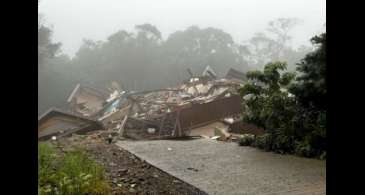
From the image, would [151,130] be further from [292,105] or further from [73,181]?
[73,181]

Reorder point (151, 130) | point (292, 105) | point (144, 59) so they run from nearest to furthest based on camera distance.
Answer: point (292, 105), point (151, 130), point (144, 59)

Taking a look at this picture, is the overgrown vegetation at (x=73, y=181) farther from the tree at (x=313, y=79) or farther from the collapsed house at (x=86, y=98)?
the collapsed house at (x=86, y=98)

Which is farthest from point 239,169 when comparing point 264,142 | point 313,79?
point 313,79

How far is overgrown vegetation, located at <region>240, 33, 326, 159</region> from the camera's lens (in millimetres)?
8039

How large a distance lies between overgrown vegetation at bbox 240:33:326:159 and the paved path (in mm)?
398

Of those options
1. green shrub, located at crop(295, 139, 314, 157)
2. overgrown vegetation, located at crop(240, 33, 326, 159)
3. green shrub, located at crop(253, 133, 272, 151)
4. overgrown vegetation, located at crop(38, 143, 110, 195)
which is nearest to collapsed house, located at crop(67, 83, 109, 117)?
overgrown vegetation, located at crop(240, 33, 326, 159)

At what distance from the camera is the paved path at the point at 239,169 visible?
5293mm

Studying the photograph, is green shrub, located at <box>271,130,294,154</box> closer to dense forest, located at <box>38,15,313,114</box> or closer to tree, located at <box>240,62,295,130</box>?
tree, located at <box>240,62,295,130</box>

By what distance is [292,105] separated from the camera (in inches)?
356

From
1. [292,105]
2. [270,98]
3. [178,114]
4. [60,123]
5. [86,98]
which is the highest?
[86,98]

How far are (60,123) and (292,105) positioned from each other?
1281 centimetres

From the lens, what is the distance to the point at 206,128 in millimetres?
17875

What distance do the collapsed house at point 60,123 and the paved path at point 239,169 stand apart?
29.7ft
